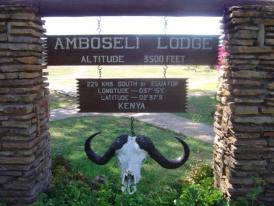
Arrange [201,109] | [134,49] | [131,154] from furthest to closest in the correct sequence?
[201,109]
[134,49]
[131,154]

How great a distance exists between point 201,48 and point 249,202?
2151 millimetres

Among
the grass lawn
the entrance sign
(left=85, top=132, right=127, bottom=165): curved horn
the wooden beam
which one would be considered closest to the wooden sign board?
the entrance sign

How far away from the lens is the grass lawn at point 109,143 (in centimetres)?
851

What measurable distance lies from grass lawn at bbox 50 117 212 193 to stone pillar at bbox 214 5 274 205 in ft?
7.38

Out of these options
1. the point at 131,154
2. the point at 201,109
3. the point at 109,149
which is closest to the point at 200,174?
the point at 131,154

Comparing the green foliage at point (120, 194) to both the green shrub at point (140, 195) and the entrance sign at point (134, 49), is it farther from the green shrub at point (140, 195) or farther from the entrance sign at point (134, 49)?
the entrance sign at point (134, 49)

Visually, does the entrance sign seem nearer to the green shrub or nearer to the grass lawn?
the green shrub

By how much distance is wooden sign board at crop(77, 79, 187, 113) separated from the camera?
588 centimetres

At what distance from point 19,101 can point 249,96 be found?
9.80 feet

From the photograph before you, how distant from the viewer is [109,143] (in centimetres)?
1093

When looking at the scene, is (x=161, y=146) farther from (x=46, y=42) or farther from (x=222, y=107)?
(x=46, y=42)

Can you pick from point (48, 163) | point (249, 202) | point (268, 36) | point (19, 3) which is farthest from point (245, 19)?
point (48, 163)

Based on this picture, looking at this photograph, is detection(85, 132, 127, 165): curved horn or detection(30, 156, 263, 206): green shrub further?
detection(85, 132, 127, 165): curved horn

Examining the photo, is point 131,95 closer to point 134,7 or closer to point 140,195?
point 134,7
